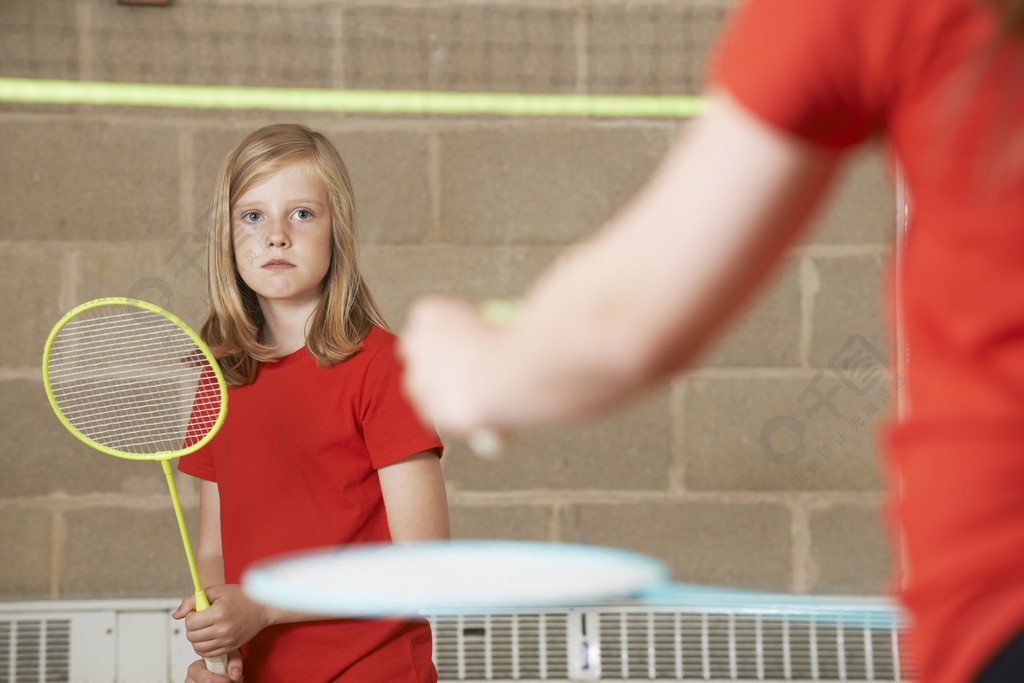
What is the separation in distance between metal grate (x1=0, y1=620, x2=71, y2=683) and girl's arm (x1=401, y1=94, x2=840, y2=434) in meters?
1.67

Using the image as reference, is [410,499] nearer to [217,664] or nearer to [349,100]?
[217,664]

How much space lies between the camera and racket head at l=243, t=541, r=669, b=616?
3.40 feet

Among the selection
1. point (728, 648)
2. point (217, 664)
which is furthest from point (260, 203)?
point (728, 648)

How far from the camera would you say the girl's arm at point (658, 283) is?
297 millimetres

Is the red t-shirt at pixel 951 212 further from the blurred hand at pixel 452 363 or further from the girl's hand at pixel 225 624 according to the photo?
the girl's hand at pixel 225 624

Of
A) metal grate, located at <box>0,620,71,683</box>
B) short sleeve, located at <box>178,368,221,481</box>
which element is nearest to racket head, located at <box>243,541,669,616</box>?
short sleeve, located at <box>178,368,221,481</box>

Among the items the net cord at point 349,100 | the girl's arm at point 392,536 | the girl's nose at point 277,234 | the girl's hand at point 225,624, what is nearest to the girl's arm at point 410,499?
the girl's arm at point 392,536

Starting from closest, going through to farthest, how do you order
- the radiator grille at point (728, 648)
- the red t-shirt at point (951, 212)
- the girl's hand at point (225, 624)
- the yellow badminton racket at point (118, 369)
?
the red t-shirt at point (951, 212)
the girl's hand at point (225, 624)
the yellow badminton racket at point (118, 369)
the radiator grille at point (728, 648)

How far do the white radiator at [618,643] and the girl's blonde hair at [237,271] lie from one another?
0.81 m

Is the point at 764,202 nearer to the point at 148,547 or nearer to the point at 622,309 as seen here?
the point at 622,309

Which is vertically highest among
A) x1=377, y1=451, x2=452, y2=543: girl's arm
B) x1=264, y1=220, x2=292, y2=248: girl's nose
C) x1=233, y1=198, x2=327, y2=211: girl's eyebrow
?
x1=233, y1=198, x2=327, y2=211: girl's eyebrow

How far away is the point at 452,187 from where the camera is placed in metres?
1.81

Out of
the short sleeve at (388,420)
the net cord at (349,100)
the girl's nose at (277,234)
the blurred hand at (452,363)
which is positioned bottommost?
the short sleeve at (388,420)

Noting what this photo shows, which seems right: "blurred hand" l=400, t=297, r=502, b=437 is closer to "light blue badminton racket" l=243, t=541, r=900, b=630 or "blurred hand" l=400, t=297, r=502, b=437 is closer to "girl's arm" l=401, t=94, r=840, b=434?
"girl's arm" l=401, t=94, r=840, b=434
